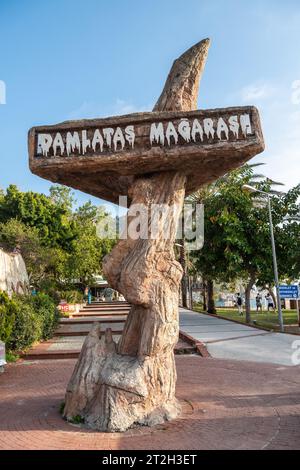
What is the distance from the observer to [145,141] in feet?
19.9

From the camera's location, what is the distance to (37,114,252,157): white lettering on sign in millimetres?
5957

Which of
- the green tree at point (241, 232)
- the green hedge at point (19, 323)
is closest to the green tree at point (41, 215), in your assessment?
the green tree at point (241, 232)

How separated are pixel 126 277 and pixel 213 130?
2520 millimetres

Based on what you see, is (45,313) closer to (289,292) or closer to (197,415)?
(289,292)

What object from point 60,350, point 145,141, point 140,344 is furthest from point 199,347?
point 145,141

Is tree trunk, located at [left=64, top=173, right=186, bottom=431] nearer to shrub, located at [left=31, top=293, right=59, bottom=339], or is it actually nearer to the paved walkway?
the paved walkway

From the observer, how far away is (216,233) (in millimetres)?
21750

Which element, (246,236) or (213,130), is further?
(246,236)

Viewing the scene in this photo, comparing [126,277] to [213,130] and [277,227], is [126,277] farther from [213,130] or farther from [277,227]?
[277,227]

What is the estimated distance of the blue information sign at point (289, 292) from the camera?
1732 cm

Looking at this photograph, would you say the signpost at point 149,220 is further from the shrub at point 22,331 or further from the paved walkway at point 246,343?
the shrub at point 22,331

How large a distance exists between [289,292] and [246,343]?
480cm

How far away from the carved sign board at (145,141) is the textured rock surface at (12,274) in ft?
32.8

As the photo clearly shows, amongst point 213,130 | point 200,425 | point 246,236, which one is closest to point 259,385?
point 200,425
